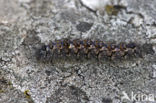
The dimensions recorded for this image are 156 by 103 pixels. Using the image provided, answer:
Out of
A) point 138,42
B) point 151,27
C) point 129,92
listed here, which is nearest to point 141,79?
point 129,92

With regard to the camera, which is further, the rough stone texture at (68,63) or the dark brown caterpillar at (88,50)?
the dark brown caterpillar at (88,50)

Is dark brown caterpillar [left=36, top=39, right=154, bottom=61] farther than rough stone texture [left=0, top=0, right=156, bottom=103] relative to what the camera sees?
Yes

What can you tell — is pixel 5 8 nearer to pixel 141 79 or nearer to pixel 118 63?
pixel 118 63

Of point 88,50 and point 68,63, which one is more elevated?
point 88,50
